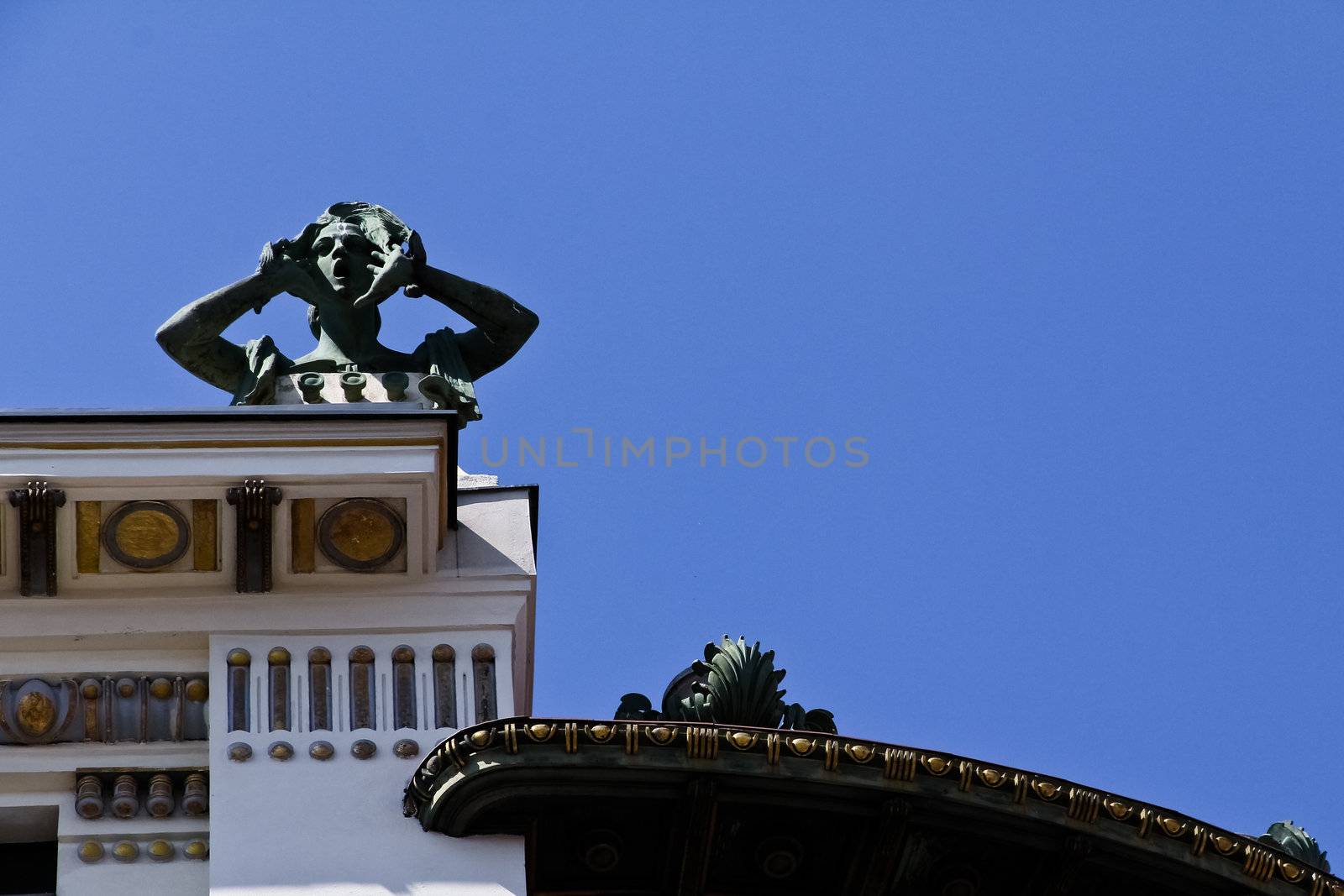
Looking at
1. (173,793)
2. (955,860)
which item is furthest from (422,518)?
(955,860)

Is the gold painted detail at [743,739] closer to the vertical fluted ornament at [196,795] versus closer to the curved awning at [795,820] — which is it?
the curved awning at [795,820]

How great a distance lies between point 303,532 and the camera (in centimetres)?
1472

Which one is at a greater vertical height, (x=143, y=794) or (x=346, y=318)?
(x=346, y=318)

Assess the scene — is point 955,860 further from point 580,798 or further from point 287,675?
point 287,675

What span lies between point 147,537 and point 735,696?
8.95ft

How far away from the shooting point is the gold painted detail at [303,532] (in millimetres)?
14688

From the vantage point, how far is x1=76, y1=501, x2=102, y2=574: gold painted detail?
14.6m

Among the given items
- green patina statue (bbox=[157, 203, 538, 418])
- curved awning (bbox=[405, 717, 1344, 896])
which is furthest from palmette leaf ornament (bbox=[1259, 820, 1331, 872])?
green patina statue (bbox=[157, 203, 538, 418])

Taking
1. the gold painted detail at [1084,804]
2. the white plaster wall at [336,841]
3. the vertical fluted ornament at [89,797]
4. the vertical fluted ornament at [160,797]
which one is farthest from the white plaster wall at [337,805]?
the gold painted detail at [1084,804]

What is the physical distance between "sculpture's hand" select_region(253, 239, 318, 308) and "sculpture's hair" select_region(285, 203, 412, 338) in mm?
149

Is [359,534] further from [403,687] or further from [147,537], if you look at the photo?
[147,537]

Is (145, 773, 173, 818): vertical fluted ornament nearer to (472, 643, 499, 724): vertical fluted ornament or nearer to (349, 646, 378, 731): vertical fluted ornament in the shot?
(349, 646, 378, 731): vertical fluted ornament

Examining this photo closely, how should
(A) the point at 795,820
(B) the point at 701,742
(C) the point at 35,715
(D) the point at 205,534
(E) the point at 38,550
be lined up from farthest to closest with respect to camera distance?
(D) the point at 205,534 → (E) the point at 38,550 → (C) the point at 35,715 → (A) the point at 795,820 → (B) the point at 701,742

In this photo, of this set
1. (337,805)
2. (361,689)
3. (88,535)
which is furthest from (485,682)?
(88,535)
